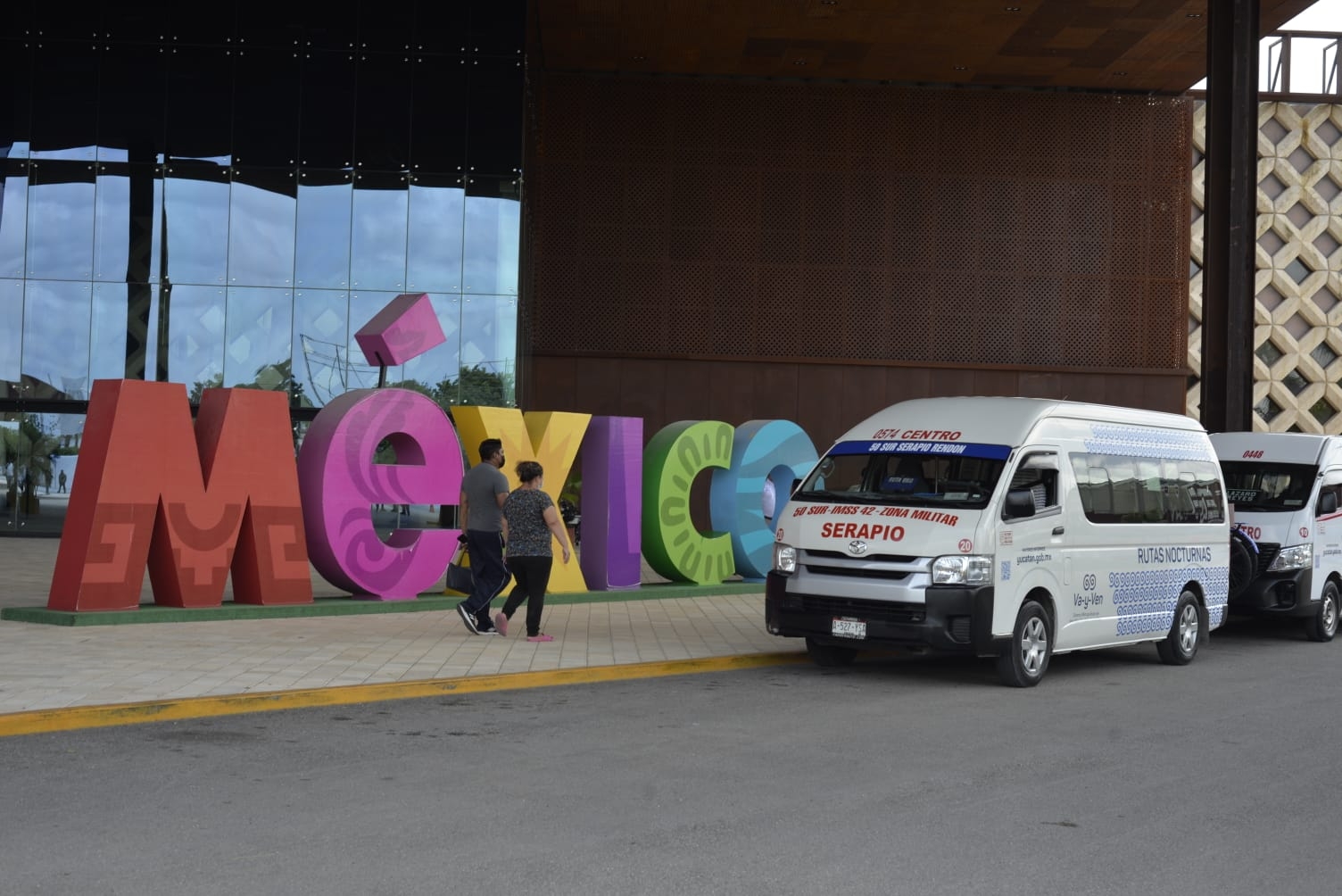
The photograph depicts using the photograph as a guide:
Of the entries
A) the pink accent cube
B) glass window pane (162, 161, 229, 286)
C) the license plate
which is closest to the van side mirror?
the license plate

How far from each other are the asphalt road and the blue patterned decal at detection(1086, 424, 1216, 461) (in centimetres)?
285

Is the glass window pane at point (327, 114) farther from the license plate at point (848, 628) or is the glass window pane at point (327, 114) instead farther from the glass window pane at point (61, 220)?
the license plate at point (848, 628)

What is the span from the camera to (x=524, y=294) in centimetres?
2998

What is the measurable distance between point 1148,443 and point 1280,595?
3948 millimetres

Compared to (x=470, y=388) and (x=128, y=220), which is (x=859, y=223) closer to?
(x=470, y=388)

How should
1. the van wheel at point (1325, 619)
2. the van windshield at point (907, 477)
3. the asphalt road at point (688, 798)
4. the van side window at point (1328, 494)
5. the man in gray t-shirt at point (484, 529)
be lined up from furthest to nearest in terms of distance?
the van side window at point (1328, 494) < the van wheel at point (1325, 619) < the man in gray t-shirt at point (484, 529) < the van windshield at point (907, 477) < the asphalt road at point (688, 798)

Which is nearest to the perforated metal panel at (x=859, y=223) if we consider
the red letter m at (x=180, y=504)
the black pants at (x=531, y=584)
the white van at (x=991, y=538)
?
the red letter m at (x=180, y=504)

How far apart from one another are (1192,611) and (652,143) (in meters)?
22.5

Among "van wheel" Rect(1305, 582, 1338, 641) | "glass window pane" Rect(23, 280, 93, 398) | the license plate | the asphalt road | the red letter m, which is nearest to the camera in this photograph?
the asphalt road

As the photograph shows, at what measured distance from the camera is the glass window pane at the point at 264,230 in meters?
28.1

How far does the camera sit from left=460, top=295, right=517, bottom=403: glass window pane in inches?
1107

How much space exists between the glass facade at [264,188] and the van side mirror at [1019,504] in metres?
17.5

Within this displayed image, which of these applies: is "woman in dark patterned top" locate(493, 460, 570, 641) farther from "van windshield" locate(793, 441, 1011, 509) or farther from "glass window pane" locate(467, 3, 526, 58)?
"glass window pane" locate(467, 3, 526, 58)

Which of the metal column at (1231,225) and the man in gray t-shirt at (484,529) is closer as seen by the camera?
the man in gray t-shirt at (484,529)
